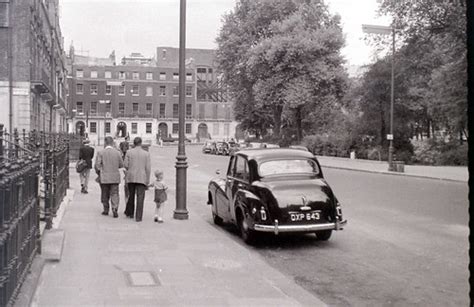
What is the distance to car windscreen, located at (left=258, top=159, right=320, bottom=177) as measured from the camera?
432 inches

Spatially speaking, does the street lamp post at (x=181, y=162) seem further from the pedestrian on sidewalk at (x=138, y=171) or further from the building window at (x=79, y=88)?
the building window at (x=79, y=88)

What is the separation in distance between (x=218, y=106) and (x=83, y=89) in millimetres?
25945

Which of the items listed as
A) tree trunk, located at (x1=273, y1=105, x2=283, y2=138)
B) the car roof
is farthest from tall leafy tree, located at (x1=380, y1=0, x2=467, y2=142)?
tree trunk, located at (x1=273, y1=105, x2=283, y2=138)

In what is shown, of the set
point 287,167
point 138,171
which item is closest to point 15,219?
point 287,167

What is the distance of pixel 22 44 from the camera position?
3011 centimetres

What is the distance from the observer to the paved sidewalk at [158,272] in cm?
633

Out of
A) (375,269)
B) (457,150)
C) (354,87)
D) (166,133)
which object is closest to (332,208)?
(375,269)

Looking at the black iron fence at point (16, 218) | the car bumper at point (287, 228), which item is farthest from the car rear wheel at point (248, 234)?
the black iron fence at point (16, 218)

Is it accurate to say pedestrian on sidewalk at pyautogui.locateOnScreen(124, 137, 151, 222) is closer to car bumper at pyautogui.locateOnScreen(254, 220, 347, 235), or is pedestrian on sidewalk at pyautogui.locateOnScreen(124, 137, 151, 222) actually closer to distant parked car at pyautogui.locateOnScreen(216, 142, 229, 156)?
car bumper at pyautogui.locateOnScreen(254, 220, 347, 235)

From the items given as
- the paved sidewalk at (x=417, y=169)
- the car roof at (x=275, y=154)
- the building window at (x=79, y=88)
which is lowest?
the paved sidewalk at (x=417, y=169)

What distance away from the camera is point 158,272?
7.55m

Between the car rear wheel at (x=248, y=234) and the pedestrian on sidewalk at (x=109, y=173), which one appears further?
the pedestrian on sidewalk at (x=109, y=173)

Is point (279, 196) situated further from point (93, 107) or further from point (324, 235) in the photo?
point (93, 107)

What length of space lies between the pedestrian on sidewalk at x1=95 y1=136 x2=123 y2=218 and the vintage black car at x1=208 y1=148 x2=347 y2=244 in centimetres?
238
